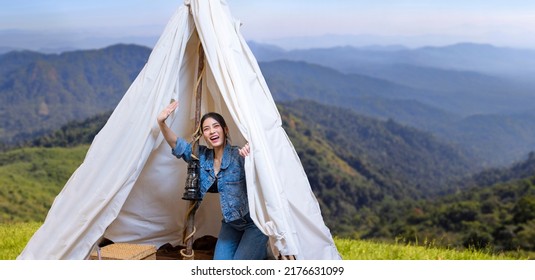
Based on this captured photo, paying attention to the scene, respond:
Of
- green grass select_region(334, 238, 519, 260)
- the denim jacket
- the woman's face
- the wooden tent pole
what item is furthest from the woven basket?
green grass select_region(334, 238, 519, 260)

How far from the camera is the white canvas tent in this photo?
4.63 meters

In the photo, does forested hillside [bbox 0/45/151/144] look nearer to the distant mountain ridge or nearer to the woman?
the distant mountain ridge

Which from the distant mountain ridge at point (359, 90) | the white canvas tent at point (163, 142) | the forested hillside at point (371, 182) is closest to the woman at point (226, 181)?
the white canvas tent at point (163, 142)

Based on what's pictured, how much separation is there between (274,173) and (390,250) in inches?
114

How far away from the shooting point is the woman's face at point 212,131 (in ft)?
15.7

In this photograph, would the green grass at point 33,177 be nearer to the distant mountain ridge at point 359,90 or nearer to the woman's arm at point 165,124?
the distant mountain ridge at point 359,90

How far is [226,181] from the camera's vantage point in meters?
4.85

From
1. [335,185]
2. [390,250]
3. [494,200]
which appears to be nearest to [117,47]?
[335,185]

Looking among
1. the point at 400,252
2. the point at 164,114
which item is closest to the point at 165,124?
the point at 164,114

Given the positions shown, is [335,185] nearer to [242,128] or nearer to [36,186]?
[36,186]

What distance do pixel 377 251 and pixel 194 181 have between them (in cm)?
283

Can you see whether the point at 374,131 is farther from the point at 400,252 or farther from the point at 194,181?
the point at 194,181

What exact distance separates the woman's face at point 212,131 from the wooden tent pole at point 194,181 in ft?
0.71

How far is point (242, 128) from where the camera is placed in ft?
15.3
